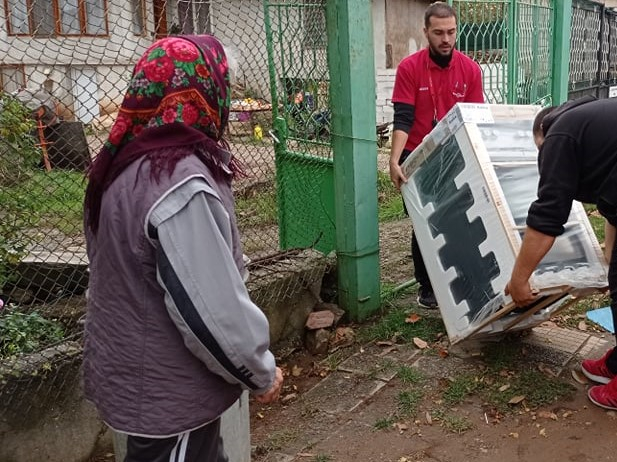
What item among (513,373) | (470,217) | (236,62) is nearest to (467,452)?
(513,373)

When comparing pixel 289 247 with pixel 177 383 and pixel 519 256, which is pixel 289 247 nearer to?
pixel 519 256

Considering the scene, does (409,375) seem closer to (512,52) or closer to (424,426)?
(424,426)

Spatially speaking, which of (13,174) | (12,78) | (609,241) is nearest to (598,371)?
(609,241)

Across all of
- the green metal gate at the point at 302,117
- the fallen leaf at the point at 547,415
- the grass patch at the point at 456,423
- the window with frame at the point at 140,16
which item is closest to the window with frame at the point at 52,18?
the window with frame at the point at 140,16

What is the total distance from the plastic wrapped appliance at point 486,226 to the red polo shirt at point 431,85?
1.95ft

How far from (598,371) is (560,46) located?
439 cm

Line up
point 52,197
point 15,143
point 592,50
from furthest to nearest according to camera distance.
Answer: point 592,50 < point 52,197 < point 15,143

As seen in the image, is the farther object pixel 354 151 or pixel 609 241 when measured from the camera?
pixel 354 151

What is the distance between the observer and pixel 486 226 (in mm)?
3246

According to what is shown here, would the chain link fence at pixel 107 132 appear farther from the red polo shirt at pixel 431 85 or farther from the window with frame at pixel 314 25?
the red polo shirt at pixel 431 85

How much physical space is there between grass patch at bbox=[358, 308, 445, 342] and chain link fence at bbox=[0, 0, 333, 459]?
0.45 metres

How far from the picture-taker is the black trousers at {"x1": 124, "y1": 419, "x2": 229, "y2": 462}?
5.90 feet

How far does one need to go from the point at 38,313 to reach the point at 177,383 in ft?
5.48

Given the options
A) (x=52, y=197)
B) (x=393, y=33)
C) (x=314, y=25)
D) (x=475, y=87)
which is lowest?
(x=52, y=197)
